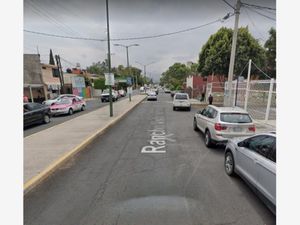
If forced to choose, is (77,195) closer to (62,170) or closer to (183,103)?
(62,170)

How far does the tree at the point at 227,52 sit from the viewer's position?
22172 mm

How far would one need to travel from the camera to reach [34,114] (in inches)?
475

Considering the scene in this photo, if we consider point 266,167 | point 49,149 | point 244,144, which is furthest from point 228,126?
point 49,149

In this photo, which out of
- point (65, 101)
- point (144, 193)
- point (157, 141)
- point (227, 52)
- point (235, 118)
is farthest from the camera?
point (227, 52)

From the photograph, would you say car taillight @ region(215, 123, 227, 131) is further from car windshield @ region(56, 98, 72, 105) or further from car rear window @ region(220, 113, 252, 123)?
car windshield @ region(56, 98, 72, 105)

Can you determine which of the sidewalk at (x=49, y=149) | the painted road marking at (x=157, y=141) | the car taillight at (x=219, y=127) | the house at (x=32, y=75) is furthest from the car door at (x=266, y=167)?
the house at (x=32, y=75)

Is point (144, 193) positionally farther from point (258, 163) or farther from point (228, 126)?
point (228, 126)

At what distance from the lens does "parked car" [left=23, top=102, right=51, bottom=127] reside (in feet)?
37.8

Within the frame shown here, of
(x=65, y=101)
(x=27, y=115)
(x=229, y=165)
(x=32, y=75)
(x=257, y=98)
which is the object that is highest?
(x=32, y=75)

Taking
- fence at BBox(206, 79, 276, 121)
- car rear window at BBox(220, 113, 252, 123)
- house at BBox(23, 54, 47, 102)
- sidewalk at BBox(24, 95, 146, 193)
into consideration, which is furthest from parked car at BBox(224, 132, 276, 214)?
house at BBox(23, 54, 47, 102)

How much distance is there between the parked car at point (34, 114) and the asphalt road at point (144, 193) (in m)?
6.72

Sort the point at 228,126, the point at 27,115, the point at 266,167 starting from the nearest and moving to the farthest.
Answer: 1. the point at 266,167
2. the point at 228,126
3. the point at 27,115

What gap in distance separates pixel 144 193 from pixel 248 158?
227 centimetres

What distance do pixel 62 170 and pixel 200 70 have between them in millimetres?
22567
